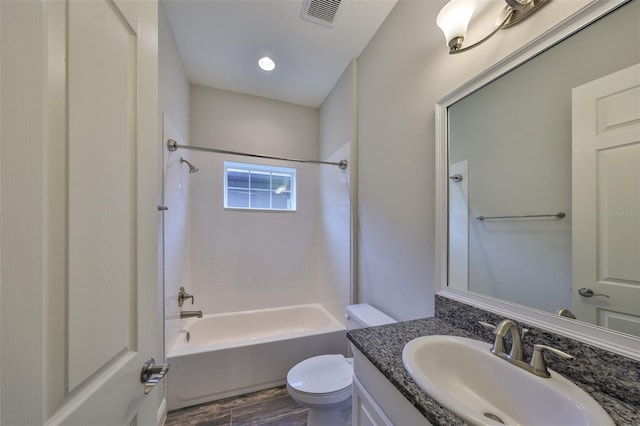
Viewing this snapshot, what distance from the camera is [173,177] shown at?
1932 mm

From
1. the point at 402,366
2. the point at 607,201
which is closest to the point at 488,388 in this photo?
the point at 402,366

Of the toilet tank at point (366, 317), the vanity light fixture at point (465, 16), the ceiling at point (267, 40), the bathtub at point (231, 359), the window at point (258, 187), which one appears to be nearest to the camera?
the vanity light fixture at point (465, 16)

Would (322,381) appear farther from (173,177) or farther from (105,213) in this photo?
(173,177)

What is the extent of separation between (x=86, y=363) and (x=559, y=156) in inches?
54.7

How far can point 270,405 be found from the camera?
5.68ft

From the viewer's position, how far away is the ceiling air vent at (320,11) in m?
1.51

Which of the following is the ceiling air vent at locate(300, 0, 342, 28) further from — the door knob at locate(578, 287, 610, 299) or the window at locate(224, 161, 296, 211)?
the door knob at locate(578, 287, 610, 299)

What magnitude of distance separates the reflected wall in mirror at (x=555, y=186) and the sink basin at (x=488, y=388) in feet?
0.75

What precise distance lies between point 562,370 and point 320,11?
2.15 meters

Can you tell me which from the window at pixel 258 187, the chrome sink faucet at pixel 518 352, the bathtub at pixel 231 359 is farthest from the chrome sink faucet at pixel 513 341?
the window at pixel 258 187

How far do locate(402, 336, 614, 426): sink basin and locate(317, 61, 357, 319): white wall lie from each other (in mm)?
1278

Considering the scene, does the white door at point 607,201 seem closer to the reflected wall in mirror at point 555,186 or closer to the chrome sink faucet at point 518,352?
the reflected wall in mirror at point 555,186

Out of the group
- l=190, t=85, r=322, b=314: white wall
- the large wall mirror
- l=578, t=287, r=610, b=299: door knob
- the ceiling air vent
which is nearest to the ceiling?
the ceiling air vent

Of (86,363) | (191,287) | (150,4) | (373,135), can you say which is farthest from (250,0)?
(191,287)
